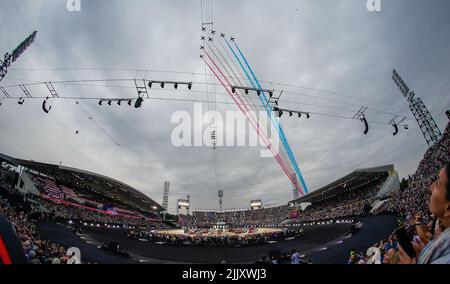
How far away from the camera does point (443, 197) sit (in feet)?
4.29

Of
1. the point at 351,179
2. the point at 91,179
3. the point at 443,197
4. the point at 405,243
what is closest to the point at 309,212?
the point at 351,179

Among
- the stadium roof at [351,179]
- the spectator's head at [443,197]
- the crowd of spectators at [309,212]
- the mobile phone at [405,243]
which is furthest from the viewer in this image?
the crowd of spectators at [309,212]

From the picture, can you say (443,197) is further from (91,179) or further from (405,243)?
(91,179)

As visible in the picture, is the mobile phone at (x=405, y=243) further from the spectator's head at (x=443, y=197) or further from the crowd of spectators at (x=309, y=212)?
the crowd of spectators at (x=309, y=212)

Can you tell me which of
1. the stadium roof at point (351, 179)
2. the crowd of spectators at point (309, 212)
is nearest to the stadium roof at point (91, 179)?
the crowd of spectators at point (309, 212)

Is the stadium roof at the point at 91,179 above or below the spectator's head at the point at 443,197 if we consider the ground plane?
above

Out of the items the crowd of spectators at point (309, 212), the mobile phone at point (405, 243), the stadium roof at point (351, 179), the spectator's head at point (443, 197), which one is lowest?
the crowd of spectators at point (309, 212)

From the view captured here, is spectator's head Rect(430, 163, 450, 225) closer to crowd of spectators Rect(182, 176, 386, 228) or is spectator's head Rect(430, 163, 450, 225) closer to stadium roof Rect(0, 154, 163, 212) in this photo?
crowd of spectators Rect(182, 176, 386, 228)

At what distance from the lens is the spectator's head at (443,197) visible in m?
1.28

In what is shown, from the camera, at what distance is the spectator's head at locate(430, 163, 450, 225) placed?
1.28 metres

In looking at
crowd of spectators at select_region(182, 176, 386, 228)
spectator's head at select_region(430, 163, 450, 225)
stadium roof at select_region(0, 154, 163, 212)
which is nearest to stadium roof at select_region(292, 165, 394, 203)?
crowd of spectators at select_region(182, 176, 386, 228)
